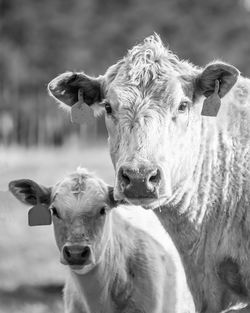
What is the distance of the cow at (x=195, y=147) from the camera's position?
303 inches

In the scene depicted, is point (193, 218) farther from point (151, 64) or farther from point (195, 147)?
point (151, 64)

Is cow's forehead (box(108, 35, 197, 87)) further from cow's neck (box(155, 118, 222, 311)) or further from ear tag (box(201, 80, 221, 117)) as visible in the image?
cow's neck (box(155, 118, 222, 311))

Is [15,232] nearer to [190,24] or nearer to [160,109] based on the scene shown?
[160,109]

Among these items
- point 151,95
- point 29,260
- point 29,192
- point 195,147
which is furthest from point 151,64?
point 29,260

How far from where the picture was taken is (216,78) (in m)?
8.08

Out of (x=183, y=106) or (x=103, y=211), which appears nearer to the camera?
(x=183, y=106)

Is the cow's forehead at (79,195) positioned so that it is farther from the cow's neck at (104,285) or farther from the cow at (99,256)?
the cow's neck at (104,285)

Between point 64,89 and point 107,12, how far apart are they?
5400 centimetres

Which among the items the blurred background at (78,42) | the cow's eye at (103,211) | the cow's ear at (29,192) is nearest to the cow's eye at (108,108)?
the cow's eye at (103,211)

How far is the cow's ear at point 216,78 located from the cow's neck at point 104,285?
1936 millimetres

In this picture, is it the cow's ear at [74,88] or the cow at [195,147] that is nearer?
the cow at [195,147]

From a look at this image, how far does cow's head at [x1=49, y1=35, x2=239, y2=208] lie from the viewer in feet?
24.2

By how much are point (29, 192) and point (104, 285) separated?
3.55 ft

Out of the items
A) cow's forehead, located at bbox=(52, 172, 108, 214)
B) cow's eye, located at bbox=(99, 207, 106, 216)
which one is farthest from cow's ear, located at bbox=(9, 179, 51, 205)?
cow's eye, located at bbox=(99, 207, 106, 216)
